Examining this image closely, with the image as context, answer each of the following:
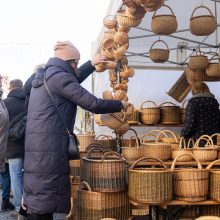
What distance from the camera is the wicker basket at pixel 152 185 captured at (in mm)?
2682

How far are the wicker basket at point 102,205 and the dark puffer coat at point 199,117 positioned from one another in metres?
1.30

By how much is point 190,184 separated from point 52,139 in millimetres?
933

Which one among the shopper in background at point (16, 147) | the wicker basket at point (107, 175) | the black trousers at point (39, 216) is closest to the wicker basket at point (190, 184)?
the wicker basket at point (107, 175)

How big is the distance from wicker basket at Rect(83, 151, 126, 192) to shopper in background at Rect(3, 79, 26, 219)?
5.07 ft

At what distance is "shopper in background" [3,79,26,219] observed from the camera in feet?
14.4

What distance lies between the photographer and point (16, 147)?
173 inches

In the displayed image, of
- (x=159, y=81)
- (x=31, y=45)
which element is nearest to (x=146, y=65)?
(x=159, y=81)

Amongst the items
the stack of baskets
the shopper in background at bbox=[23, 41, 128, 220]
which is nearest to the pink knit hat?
the shopper in background at bbox=[23, 41, 128, 220]

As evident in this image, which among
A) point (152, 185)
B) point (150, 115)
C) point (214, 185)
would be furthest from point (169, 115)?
point (152, 185)

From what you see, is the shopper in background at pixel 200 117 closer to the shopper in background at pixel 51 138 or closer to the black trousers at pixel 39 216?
the shopper in background at pixel 51 138

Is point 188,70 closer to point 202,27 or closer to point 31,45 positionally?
point 202,27

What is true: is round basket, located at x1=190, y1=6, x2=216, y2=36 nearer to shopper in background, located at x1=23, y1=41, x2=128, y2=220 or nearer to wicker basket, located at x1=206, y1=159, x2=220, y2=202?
wicker basket, located at x1=206, y1=159, x2=220, y2=202

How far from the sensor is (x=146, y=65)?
6152 millimetres

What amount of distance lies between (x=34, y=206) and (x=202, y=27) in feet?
8.38
